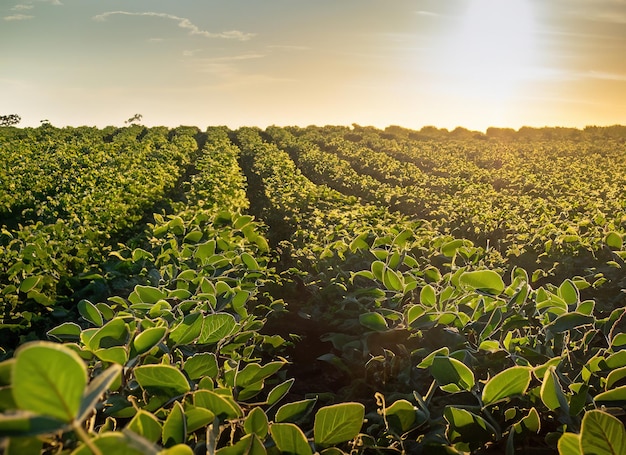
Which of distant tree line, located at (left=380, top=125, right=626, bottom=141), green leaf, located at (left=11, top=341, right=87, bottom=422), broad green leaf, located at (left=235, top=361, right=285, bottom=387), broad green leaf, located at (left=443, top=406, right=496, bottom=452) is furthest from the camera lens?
distant tree line, located at (left=380, top=125, right=626, bottom=141)

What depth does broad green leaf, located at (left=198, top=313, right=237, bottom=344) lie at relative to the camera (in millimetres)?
1406

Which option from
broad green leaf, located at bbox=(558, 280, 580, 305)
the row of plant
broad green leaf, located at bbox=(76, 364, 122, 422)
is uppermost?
broad green leaf, located at bbox=(76, 364, 122, 422)

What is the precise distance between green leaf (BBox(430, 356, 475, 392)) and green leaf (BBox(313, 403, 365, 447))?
0.35 metres

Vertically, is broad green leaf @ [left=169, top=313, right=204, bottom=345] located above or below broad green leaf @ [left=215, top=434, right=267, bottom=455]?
above

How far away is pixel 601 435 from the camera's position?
0.86m

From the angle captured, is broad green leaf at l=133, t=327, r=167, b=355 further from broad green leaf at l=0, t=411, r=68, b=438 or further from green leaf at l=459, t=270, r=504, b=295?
green leaf at l=459, t=270, r=504, b=295

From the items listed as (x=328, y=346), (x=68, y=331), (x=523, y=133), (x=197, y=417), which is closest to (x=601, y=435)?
(x=197, y=417)

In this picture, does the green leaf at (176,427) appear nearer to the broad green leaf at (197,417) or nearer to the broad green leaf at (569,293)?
the broad green leaf at (197,417)

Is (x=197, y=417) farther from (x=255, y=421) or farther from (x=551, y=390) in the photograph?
(x=551, y=390)

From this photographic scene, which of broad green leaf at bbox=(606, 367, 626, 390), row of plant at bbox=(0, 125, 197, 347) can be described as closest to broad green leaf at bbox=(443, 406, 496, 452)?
broad green leaf at bbox=(606, 367, 626, 390)

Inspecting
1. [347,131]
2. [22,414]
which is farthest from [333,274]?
[347,131]

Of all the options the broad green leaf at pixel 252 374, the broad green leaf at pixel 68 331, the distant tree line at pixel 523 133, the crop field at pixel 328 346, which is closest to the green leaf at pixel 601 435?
the crop field at pixel 328 346

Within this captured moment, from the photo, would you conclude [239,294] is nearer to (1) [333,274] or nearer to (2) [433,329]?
(2) [433,329]

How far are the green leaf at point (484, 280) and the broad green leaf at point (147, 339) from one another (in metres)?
0.89
